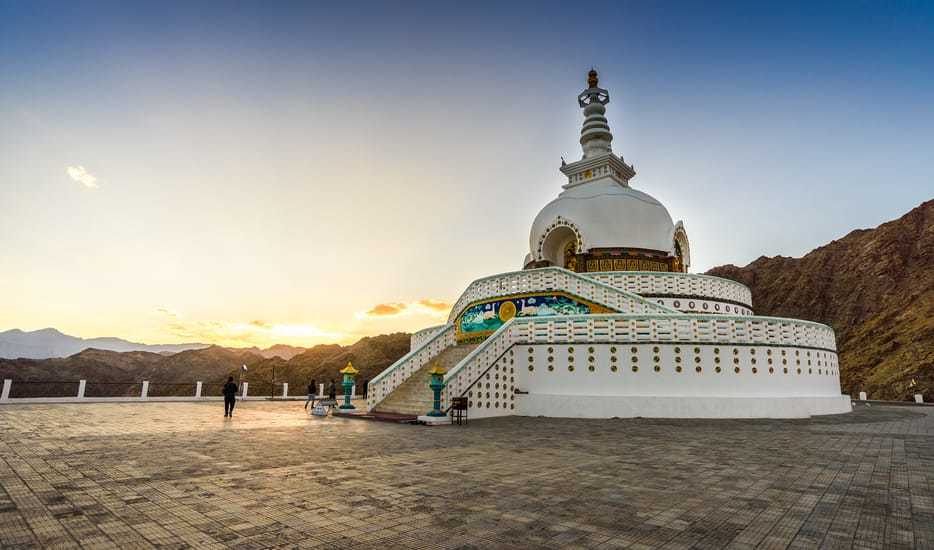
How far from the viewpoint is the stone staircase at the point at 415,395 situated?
1759 cm

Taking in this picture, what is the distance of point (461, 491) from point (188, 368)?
345 feet

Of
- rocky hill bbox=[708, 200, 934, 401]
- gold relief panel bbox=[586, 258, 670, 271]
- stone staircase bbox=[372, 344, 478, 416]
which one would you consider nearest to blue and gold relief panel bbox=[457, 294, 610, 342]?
stone staircase bbox=[372, 344, 478, 416]

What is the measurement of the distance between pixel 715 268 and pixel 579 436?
99.1m

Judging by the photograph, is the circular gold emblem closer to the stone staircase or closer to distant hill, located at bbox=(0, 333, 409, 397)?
the stone staircase

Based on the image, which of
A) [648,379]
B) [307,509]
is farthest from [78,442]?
[648,379]

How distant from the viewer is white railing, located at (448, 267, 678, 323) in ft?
66.8

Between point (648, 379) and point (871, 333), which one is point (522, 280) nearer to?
point (648, 379)

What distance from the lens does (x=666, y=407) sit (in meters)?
16.5

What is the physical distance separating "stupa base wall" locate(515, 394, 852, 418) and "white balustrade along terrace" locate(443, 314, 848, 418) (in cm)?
9

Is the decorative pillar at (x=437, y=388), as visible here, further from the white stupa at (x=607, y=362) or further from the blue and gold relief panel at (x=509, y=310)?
the blue and gold relief panel at (x=509, y=310)

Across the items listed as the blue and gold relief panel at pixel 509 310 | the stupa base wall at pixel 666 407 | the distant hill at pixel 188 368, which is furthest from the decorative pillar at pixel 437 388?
the distant hill at pixel 188 368

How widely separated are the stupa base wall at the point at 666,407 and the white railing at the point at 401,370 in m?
6.08

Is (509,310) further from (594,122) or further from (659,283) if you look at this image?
(594,122)

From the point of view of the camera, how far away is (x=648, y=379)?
17.1 meters
